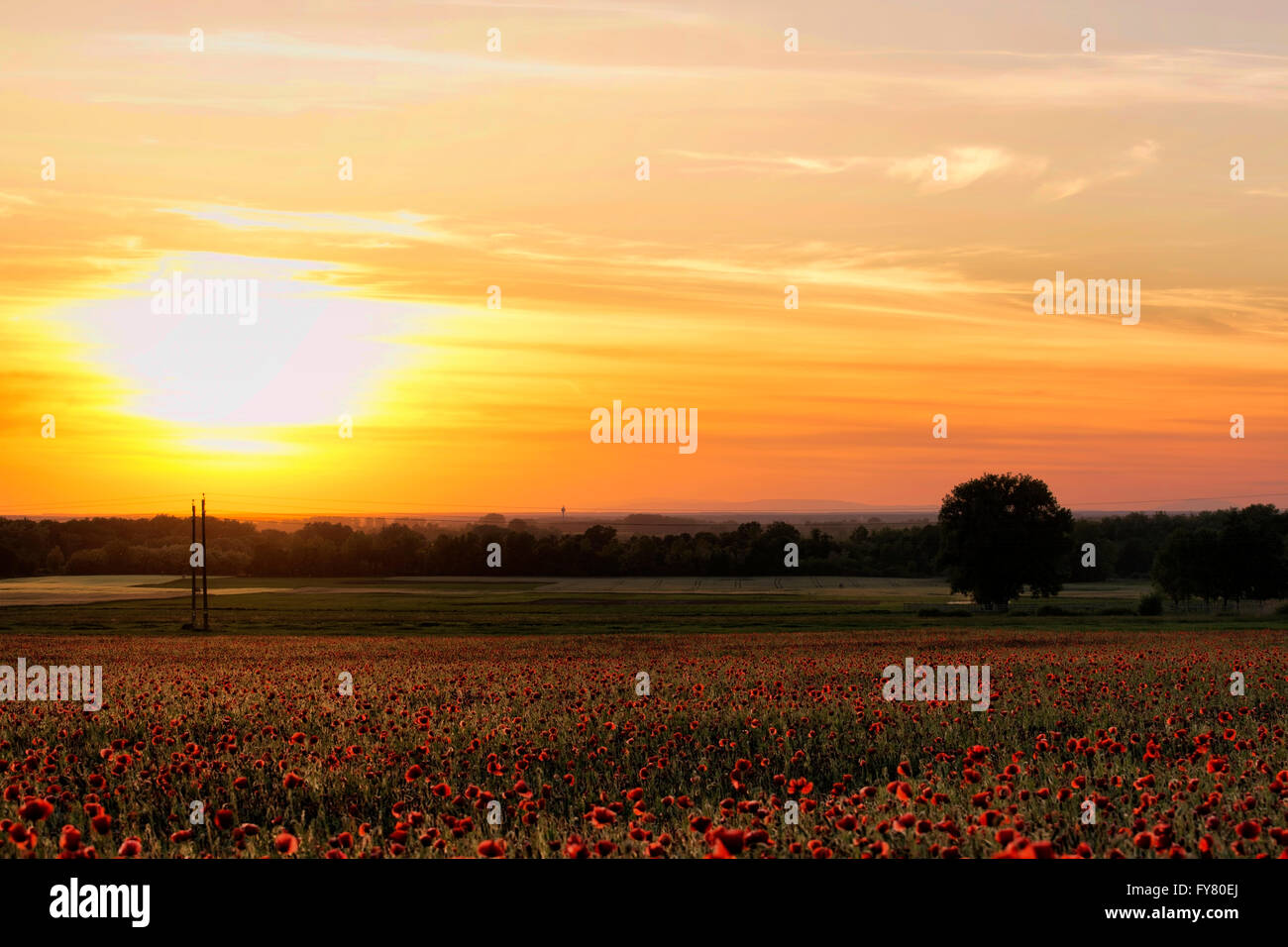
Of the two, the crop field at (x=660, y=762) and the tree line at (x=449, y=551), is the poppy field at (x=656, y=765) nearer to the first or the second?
the crop field at (x=660, y=762)

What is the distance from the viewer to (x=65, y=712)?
1474 cm

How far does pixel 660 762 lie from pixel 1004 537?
72306 millimetres

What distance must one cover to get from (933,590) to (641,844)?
10331cm

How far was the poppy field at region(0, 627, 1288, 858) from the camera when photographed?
7422mm

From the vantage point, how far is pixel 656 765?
11078mm

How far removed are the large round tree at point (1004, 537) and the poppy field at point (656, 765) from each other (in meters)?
59.5

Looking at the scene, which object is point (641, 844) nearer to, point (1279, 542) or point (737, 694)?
point (737, 694)

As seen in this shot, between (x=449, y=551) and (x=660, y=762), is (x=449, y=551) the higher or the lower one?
the lower one

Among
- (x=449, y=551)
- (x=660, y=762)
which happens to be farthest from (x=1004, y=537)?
(x=660, y=762)

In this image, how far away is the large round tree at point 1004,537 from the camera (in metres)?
79.2

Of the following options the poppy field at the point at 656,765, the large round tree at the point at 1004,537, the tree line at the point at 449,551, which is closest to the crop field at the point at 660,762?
the poppy field at the point at 656,765

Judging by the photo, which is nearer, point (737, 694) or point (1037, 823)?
point (1037, 823)

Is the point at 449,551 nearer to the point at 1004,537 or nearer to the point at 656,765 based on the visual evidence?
the point at 1004,537

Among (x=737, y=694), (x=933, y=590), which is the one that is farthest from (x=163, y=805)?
(x=933, y=590)
